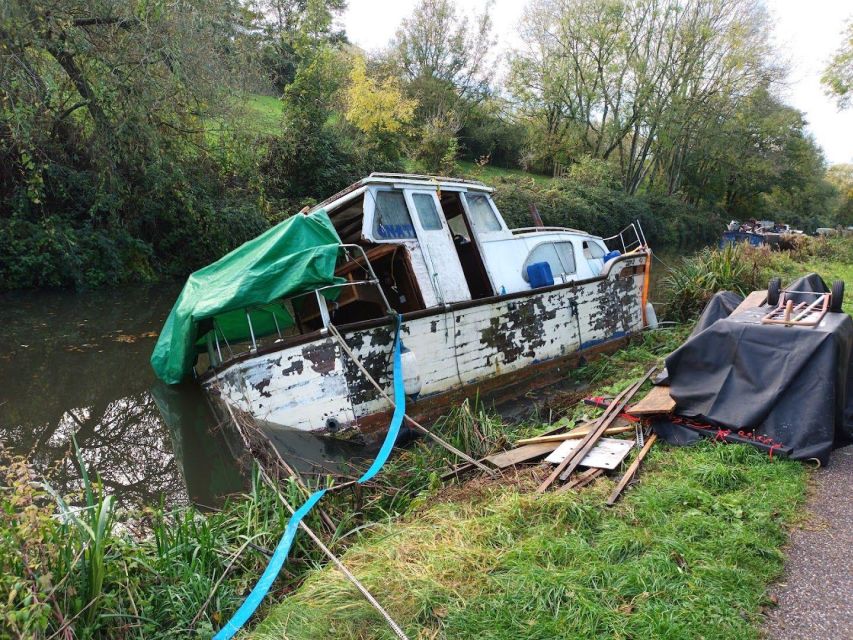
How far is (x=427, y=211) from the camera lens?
793 centimetres

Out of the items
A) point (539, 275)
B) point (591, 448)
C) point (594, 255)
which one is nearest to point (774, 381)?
point (591, 448)

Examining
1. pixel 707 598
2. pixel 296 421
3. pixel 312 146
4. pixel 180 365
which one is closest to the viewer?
pixel 707 598

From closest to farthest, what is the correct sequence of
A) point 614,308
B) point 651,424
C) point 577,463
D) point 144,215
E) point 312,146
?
1. point 577,463
2. point 651,424
3. point 614,308
4. point 144,215
5. point 312,146

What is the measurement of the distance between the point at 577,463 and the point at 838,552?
6.03ft

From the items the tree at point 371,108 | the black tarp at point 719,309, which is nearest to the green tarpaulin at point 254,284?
the black tarp at point 719,309

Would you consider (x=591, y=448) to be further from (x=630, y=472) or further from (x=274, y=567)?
(x=274, y=567)

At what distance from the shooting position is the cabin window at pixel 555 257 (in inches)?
372

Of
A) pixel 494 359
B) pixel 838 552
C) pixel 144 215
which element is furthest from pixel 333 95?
pixel 838 552

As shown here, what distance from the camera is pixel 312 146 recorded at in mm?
20719

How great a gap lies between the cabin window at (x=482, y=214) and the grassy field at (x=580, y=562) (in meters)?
5.36

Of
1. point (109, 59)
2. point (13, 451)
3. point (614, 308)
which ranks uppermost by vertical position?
point (109, 59)

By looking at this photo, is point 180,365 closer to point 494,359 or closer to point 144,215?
point 494,359

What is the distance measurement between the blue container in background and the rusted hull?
24cm

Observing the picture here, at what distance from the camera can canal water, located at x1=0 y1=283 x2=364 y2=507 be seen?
6016 millimetres
